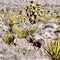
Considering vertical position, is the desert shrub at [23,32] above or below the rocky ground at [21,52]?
below

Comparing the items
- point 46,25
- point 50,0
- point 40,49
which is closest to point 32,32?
point 46,25

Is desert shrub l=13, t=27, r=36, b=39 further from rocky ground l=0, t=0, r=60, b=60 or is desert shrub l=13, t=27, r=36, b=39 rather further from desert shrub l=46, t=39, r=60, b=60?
desert shrub l=46, t=39, r=60, b=60

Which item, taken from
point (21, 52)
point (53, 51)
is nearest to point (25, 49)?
point (21, 52)

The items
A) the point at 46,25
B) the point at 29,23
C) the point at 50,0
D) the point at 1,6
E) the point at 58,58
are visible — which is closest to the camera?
the point at 58,58

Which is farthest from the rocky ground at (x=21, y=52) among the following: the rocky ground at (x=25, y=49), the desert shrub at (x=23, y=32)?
the desert shrub at (x=23, y=32)

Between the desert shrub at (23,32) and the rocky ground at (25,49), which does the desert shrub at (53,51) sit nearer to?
the rocky ground at (25,49)

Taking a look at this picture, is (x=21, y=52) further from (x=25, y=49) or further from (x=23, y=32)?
(x=23, y=32)

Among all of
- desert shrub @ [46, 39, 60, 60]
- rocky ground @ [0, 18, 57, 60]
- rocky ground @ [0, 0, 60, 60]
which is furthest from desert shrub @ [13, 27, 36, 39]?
desert shrub @ [46, 39, 60, 60]

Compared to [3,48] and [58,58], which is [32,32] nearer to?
[3,48]

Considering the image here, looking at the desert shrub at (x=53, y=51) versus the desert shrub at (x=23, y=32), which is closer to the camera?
the desert shrub at (x=53, y=51)

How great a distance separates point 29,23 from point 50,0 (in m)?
7.56

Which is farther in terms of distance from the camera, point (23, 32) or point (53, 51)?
point (23, 32)

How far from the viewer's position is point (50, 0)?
61.5 feet

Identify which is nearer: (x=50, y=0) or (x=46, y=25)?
(x=46, y=25)
